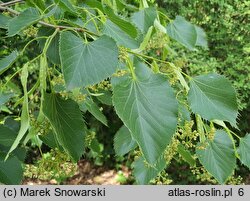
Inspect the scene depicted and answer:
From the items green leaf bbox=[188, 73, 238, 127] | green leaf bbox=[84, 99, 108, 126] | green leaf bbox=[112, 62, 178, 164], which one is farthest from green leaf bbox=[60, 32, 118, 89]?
green leaf bbox=[84, 99, 108, 126]

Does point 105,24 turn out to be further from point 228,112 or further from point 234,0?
point 234,0

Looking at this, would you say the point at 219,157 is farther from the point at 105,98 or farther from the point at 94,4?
the point at 94,4

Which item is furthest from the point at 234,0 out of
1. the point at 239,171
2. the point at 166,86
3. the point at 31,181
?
the point at 166,86

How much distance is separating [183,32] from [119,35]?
0.87 feet

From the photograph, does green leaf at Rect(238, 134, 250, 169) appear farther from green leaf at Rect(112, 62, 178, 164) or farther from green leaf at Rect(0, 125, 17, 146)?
green leaf at Rect(0, 125, 17, 146)

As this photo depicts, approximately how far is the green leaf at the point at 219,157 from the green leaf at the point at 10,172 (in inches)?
15.6

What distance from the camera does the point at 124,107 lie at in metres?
0.69

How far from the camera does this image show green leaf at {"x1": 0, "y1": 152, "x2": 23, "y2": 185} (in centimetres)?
96

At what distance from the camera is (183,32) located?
1.07 metres

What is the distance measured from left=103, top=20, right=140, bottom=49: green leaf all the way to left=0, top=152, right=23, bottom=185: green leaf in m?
0.36

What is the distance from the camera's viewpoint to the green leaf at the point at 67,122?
740 mm

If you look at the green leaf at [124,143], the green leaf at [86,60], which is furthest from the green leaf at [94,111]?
the green leaf at [86,60]

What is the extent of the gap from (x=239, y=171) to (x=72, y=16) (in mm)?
2818

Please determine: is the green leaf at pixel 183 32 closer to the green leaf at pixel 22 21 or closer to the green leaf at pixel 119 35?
the green leaf at pixel 119 35
